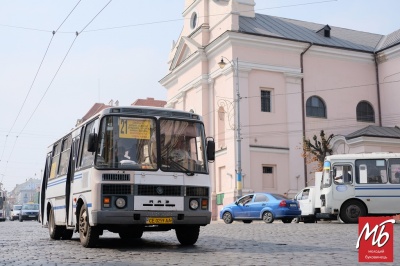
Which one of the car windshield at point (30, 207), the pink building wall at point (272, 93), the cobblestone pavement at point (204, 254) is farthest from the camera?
the car windshield at point (30, 207)

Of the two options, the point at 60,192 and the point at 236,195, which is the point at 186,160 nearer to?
the point at 60,192

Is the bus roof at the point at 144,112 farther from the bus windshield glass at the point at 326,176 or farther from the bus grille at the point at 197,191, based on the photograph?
the bus windshield glass at the point at 326,176

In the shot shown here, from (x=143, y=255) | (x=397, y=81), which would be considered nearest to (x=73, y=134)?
(x=143, y=255)

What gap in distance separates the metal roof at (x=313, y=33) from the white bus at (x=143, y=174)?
1169 inches

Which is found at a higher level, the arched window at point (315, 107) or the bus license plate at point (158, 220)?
the arched window at point (315, 107)

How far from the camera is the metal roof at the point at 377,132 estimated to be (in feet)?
133

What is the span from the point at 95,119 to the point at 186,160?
2.20 meters

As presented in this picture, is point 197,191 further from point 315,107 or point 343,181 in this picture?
point 315,107

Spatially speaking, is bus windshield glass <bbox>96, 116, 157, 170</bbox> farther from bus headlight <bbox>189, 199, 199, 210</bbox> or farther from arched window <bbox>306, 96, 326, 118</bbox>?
arched window <bbox>306, 96, 326, 118</bbox>

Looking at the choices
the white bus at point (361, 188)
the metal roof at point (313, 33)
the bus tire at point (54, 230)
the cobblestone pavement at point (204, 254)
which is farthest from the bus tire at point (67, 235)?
the metal roof at point (313, 33)

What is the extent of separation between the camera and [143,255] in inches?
426

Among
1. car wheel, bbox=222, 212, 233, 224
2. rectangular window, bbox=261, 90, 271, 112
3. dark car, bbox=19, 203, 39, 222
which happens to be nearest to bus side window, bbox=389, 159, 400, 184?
car wheel, bbox=222, 212, 233, 224

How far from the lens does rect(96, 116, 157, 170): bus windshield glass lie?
12016mm
